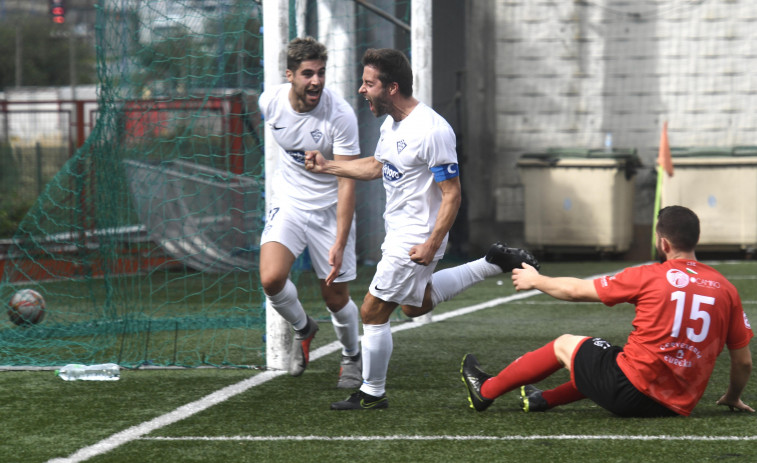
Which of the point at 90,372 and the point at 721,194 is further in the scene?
the point at 721,194

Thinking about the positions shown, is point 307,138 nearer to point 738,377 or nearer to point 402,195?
point 402,195

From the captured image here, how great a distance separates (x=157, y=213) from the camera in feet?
31.4

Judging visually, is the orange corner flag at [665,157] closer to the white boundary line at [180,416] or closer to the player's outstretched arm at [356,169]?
the white boundary line at [180,416]

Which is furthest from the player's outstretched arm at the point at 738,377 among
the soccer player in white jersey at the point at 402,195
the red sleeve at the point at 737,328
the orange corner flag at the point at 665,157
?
the orange corner flag at the point at 665,157

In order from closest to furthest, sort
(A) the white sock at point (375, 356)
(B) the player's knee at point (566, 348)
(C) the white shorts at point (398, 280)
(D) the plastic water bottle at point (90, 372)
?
(B) the player's knee at point (566, 348) → (C) the white shorts at point (398, 280) → (A) the white sock at point (375, 356) → (D) the plastic water bottle at point (90, 372)

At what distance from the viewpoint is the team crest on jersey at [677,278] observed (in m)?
4.55

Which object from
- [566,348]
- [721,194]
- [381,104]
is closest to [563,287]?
[566,348]

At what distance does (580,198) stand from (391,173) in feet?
29.6

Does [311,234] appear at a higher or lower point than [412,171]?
lower

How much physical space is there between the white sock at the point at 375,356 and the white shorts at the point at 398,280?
0.17m

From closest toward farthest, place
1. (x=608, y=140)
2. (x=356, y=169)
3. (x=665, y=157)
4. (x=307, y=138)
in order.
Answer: (x=356, y=169), (x=307, y=138), (x=665, y=157), (x=608, y=140)

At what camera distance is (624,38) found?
14547mm

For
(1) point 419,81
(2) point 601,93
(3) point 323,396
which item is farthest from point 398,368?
(2) point 601,93

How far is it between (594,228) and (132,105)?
734 centimetres
